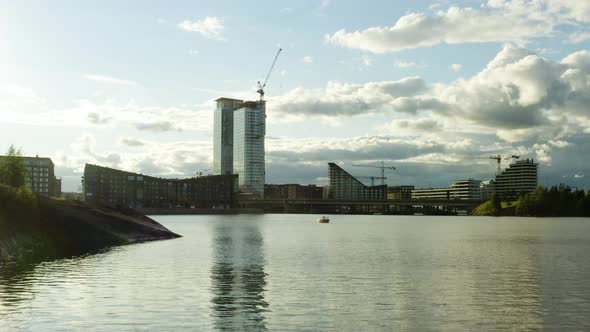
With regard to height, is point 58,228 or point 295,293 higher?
point 58,228

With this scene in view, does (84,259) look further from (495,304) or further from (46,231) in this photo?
(495,304)

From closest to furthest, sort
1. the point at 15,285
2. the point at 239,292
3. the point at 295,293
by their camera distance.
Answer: the point at 295,293 < the point at 239,292 < the point at 15,285

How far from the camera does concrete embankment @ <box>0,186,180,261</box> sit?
3553 inches

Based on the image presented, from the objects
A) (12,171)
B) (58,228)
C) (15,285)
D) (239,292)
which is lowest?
(239,292)

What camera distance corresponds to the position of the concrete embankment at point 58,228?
3553 inches

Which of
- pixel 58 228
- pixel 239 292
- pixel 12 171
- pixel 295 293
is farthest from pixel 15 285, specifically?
pixel 12 171

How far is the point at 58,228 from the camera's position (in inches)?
4208

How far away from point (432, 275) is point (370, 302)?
2241cm

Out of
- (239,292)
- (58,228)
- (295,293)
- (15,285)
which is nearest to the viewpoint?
(295,293)

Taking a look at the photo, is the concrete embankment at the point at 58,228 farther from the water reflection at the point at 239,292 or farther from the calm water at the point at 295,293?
the water reflection at the point at 239,292

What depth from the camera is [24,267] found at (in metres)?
74.6

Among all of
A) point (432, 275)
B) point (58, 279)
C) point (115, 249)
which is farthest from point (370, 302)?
point (115, 249)

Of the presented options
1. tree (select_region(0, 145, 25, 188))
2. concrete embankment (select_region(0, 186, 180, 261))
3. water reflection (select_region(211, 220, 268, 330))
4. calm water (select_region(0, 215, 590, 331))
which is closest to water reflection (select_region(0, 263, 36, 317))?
calm water (select_region(0, 215, 590, 331))

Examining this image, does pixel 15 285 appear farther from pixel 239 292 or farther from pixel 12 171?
pixel 12 171
